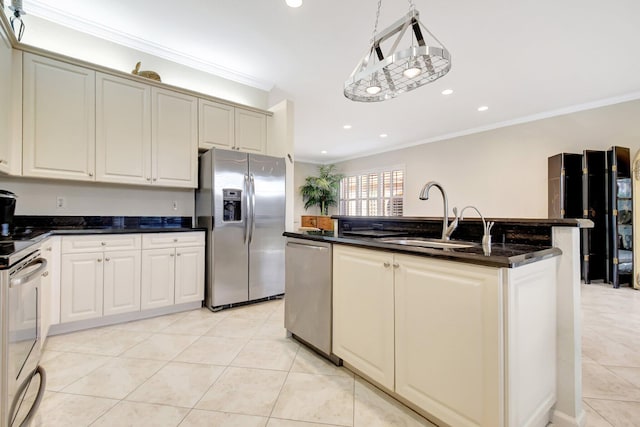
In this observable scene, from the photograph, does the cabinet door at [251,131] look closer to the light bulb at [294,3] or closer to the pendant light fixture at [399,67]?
the light bulb at [294,3]

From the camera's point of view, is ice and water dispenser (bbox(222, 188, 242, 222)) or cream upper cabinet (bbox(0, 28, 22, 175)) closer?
cream upper cabinet (bbox(0, 28, 22, 175))

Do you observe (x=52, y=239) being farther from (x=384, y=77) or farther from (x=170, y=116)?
(x=384, y=77)

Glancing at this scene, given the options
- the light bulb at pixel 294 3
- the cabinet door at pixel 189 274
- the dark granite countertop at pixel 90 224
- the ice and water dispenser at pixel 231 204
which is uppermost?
the light bulb at pixel 294 3

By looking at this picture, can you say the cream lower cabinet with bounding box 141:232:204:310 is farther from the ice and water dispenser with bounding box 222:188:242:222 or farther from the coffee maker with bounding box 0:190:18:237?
the coffee maker with bounding box 0:190:18:237

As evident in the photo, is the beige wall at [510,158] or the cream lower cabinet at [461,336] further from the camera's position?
the beige wall at [510,158]

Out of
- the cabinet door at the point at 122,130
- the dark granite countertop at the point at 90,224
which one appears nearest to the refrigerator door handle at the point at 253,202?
the dark granite countertop at the point at 90,224

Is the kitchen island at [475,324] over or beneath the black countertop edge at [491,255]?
beneath

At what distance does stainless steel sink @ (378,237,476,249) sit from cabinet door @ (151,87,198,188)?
2323mm

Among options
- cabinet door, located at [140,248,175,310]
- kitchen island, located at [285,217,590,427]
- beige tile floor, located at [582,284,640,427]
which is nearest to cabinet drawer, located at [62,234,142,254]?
cabinet door, located at [140,248,175,310]

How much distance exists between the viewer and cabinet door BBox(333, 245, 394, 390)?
4.93ft

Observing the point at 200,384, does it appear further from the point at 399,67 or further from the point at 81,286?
the point at 399,67

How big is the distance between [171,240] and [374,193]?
605 centimetres

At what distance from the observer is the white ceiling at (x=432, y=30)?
2.42 meters

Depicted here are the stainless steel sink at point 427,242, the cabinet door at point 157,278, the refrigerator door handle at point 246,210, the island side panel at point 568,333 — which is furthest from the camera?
the refrigerator door handle at point 246,210
